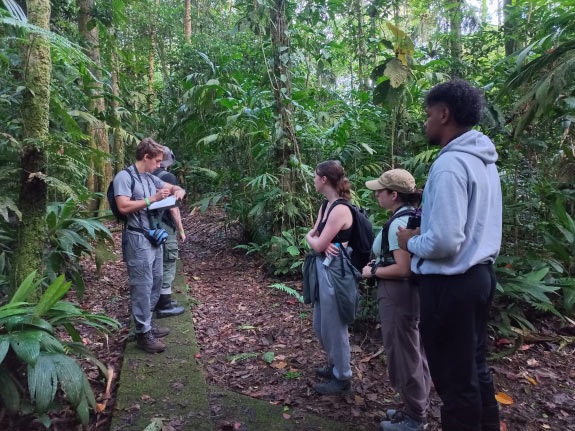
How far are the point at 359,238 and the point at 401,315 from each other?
684 mm

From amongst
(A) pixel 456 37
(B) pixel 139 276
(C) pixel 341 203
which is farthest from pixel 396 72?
(A) pixel 456 37

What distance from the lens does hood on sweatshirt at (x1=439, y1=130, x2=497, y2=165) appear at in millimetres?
1958

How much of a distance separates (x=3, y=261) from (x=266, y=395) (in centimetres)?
269

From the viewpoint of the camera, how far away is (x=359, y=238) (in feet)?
10.2

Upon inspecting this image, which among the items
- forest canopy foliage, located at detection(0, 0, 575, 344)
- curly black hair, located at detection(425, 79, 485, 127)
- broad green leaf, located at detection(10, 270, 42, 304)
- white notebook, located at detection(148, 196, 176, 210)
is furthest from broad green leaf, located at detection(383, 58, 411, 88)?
broad green leaf, located at detection(10, 270, 42, 304)

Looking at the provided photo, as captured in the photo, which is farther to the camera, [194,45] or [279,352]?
[194,45]

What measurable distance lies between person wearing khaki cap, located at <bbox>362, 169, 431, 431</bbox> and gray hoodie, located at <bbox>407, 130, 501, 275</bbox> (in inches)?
23.4

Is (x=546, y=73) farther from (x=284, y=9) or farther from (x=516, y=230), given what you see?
(x=284, y=9)

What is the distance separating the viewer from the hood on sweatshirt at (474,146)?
1.96 m

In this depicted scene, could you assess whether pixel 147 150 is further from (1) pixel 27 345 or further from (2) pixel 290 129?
(2) pixel 290 129

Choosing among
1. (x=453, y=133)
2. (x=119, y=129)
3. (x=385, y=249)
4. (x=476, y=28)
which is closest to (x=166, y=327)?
(x=385, y=249)

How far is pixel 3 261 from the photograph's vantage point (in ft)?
12.4

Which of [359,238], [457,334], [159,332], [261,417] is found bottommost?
[261,417]

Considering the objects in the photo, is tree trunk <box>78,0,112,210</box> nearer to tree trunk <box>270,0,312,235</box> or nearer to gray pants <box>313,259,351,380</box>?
tree trunk <box>270,0,312,235</box>
